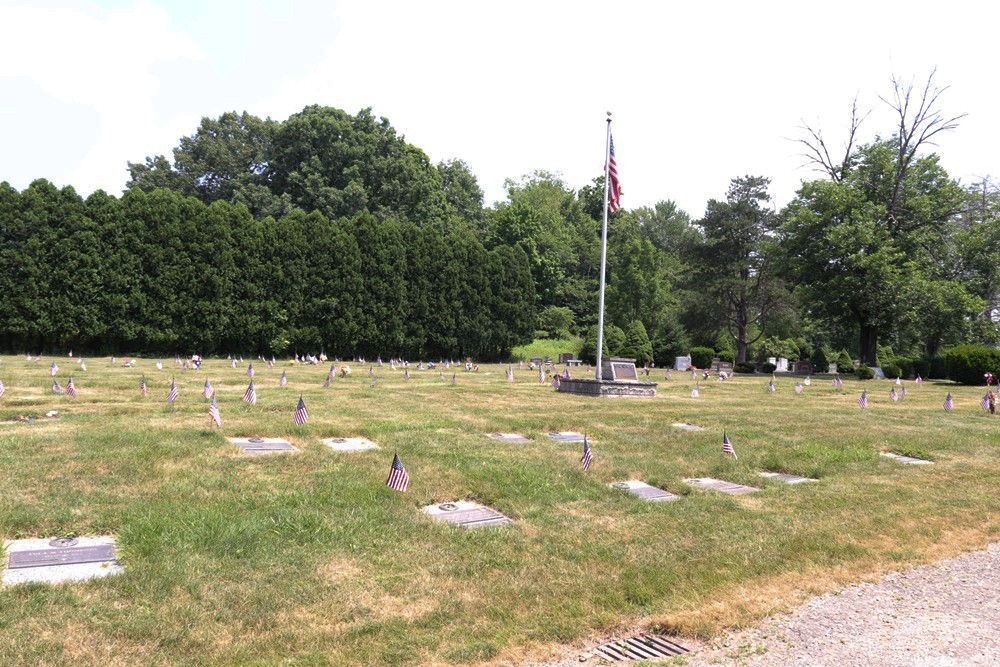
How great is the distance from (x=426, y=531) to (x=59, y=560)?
284cm

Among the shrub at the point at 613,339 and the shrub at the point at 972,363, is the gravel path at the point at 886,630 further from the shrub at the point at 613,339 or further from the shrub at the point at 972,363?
the shrub at the point at 613,339

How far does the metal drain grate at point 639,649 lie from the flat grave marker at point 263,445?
19.8ft

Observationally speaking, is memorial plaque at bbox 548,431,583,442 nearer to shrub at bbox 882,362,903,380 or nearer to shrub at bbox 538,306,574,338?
shrub at bbox 882,362,903,380

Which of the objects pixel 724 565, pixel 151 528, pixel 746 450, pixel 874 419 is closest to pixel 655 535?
pixel 724 565

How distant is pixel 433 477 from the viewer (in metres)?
7.77

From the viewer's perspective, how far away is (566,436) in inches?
459

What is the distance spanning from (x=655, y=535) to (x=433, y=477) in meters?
2.78

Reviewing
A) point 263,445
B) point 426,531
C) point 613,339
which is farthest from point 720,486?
point 613,339

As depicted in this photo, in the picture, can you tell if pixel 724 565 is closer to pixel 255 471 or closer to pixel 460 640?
pixel 460 640

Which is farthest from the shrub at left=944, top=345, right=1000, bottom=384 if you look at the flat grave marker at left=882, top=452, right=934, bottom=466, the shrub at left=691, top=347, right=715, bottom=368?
the flat grave marker at left=882, top=452, right=934, bottom=466

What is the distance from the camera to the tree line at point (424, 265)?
34.1 metres

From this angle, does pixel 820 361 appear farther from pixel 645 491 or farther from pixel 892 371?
pixel 645 491

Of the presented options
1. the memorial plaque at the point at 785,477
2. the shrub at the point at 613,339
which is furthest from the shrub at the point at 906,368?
the memorial plaque at the point at 785,477

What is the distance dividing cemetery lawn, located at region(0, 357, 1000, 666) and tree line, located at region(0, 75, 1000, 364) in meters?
25.1
